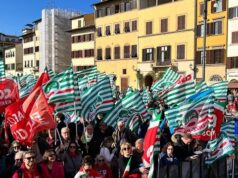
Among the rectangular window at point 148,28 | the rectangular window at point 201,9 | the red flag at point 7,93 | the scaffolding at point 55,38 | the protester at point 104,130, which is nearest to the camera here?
the protester at point 104,130

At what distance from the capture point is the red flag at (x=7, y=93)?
10.6 meters

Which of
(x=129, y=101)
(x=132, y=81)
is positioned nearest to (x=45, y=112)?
(x=129, y=101)

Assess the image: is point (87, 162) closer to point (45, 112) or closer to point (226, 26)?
point (45, 112)

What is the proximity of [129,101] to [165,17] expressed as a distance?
112 feet

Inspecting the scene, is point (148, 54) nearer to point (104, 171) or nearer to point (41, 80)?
point (41, 80)

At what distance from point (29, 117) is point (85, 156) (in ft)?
6.44

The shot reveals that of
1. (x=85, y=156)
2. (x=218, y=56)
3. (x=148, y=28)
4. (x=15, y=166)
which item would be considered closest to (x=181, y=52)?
(x=218, y=56)

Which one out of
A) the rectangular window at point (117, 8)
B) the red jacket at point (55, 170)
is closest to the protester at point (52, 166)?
the red jacket at point (55, 170)

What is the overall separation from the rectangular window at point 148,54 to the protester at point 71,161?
3868cm

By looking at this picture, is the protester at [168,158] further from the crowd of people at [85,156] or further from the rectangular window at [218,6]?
the rectangular window at [218,6]

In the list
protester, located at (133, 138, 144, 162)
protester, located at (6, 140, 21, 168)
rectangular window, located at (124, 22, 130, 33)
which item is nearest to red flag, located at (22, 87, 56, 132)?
protester, located at (6, 140, 21, 168)

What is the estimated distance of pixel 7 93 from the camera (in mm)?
10656

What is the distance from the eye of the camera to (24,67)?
80.1 metres

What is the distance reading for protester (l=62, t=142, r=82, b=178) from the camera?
736 centimetres
